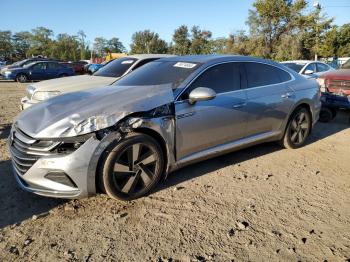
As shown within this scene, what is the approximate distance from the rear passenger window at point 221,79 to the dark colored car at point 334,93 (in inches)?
168

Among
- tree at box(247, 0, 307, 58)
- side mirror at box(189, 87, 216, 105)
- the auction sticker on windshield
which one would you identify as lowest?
side mirror at box(189, 87, 216, 105)

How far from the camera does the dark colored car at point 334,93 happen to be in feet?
24.4

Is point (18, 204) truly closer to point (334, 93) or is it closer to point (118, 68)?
point (118, 68)

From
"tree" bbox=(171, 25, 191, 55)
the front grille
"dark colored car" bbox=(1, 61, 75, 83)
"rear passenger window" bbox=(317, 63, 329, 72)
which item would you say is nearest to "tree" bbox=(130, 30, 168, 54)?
"tree" bbox=(171, 25, 191, 55)

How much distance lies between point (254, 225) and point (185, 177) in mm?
1303

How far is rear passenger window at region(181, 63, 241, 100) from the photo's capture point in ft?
13.0

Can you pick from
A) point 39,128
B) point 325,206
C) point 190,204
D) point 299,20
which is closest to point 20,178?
point 39,128

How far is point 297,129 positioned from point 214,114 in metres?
2.18

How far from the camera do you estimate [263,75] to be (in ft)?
15.7

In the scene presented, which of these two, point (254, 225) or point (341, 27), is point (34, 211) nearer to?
point (254, 225)

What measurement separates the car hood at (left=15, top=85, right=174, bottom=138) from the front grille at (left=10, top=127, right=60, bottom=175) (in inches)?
2.8

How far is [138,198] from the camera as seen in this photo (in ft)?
11.6

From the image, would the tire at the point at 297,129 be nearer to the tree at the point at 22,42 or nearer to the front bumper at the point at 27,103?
the front bumper at the point at 27,103

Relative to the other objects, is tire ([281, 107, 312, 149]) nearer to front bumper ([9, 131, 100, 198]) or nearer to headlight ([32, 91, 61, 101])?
front bumper ([9, 131, 100, 198])
